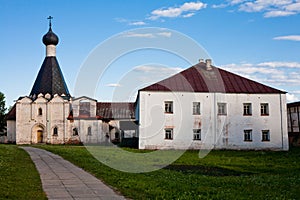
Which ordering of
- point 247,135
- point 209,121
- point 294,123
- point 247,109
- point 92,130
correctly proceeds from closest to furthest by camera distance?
point 209,121 < point 247,135 < point 247,109 < point 294,123 < point 92,130

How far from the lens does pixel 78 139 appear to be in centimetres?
4631

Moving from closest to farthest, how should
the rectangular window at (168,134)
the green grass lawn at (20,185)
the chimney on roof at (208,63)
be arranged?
the green grass lawn at (20,185) < the rectangular window at (168,134) < the chimney on roof at (208,63)

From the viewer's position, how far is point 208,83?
34.8 m

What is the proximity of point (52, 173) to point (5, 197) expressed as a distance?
15.9 ft

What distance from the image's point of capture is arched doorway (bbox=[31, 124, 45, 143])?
46031mm

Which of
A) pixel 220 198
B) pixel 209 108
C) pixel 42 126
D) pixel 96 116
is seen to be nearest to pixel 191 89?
Answer: pixel 209 108

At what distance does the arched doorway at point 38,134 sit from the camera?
46031 mm

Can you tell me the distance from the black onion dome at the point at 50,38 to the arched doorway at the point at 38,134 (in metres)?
12.4

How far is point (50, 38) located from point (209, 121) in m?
28.2

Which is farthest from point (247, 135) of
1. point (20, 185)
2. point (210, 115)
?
point (20, 185)

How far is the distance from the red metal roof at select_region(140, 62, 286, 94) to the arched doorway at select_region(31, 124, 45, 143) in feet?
62.7

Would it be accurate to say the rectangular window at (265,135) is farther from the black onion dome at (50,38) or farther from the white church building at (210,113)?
the black onion dome at (50,38)

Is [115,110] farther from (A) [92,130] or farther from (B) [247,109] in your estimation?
(B) [247,109]

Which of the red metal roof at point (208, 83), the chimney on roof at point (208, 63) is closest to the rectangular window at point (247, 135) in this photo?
the red metal roof at point (208, 83)
